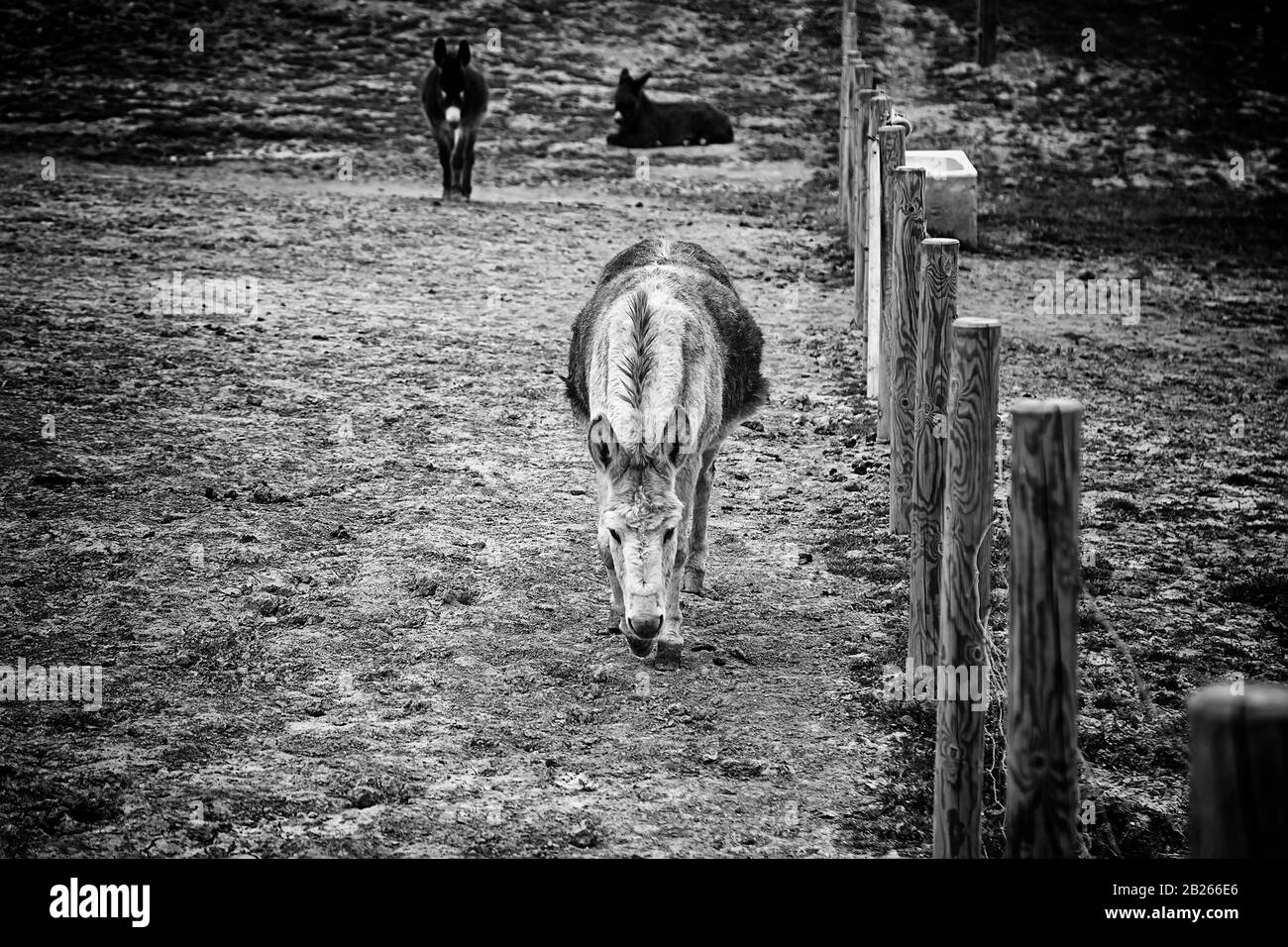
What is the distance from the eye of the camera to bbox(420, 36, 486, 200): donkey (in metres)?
14.8

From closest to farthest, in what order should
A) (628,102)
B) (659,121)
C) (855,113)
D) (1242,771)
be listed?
(1242,771), (855,113), (628,102), (659,121)

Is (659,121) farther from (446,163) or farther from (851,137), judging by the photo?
(851,137)

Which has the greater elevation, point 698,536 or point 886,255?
point 886,255

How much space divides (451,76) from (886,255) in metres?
8.66

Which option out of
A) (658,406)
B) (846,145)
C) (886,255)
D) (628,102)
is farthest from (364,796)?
(628,102)

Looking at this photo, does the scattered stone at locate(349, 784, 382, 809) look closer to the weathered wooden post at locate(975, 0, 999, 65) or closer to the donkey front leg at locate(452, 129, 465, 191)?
the donkey front leg at locate(452, 129, 465, 191)

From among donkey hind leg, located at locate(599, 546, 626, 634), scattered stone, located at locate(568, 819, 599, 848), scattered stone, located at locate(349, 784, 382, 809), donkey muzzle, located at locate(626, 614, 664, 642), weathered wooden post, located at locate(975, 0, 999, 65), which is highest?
weathered wooden post, located at locate(975, 0, 999, 65)

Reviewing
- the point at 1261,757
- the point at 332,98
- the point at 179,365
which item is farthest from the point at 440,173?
the point at 1261,757

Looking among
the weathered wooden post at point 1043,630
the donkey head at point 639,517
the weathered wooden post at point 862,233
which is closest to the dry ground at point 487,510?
the weathered wooden post at point 862,233

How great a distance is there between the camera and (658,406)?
5.27m

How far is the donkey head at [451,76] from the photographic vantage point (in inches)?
589

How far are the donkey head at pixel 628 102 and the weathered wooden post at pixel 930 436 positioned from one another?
13.7m

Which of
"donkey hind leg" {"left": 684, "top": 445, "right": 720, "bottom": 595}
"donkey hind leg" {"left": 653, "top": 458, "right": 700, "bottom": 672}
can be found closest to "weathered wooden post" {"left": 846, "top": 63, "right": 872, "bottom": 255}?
"donkey hind leg" {"left": 684, "top": 445, "right": 720, "bottom": 595}
